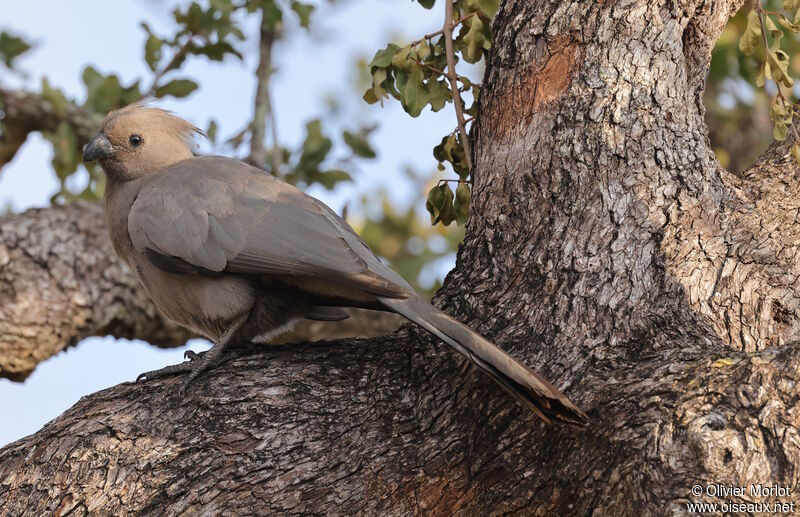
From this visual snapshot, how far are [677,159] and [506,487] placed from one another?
1313 mm

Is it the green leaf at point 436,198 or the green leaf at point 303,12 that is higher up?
the green leaf at point 303,12

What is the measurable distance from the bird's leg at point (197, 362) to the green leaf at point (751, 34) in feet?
7.50

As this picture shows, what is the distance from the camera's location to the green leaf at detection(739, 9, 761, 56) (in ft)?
11.8

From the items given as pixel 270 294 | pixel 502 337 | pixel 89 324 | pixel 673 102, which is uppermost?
pixel 89 324

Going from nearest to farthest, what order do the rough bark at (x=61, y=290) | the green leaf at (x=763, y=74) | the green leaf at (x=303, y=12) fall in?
the green leaf at (x=763, y=74), the rough bark at (x=61, y=290), the green leaf at (x=303, y=12)

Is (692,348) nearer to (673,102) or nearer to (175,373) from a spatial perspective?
(673,102)

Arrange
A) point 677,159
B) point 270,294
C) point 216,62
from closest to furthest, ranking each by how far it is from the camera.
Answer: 1. point 677,159
2. point 270,294
3. point 216,62

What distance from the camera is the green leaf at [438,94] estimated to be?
3812mm

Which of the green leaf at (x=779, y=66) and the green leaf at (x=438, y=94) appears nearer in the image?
the green leaf at (x=779, y=66)

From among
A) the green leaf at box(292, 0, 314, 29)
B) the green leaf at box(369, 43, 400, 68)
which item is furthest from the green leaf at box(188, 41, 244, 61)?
the green leaf at box(369, 43, 400, 68)

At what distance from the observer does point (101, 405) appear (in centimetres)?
303

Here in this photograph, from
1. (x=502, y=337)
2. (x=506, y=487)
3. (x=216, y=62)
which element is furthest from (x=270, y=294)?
(x=216, y=62)

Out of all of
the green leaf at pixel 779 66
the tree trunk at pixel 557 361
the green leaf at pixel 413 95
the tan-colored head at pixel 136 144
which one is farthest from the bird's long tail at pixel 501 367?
the tan-colored head at pixel 136 144

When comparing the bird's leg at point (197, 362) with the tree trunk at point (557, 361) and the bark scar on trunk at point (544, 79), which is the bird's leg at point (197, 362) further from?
the bark scar on trunk at point (544, 79)
